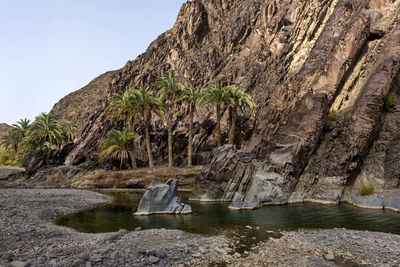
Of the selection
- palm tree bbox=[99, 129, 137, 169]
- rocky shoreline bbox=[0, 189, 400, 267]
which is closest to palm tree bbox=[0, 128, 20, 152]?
palm tree bbox=[99, 129, 137, 169]

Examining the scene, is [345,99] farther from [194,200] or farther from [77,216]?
[77,216]

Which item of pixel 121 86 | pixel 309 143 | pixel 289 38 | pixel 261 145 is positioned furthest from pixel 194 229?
pixel 121 86

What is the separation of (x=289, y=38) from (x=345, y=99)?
27.1 metres

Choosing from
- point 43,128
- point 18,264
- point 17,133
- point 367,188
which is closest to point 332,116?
point 367,188

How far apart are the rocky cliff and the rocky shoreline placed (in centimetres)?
1121

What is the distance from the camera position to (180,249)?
1079cm

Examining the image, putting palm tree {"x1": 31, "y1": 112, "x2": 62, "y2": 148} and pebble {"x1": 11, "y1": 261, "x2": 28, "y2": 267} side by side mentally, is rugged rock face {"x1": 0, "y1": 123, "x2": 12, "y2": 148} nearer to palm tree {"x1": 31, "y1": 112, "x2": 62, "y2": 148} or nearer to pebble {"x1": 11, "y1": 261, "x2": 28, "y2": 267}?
palm tree {"x1": 31, "y1": 112, "x2": 62, "y2": 148}

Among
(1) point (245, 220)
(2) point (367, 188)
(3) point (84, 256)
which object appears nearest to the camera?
(3) point (84, 256)

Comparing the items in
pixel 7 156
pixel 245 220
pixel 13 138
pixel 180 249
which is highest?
pixel 13 138

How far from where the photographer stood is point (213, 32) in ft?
249

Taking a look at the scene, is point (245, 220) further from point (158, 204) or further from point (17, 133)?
point (17, 133)

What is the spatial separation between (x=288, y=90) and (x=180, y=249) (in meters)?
40.4

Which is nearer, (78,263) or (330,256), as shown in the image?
(78,263)

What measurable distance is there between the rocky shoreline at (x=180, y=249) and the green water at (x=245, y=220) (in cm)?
156
